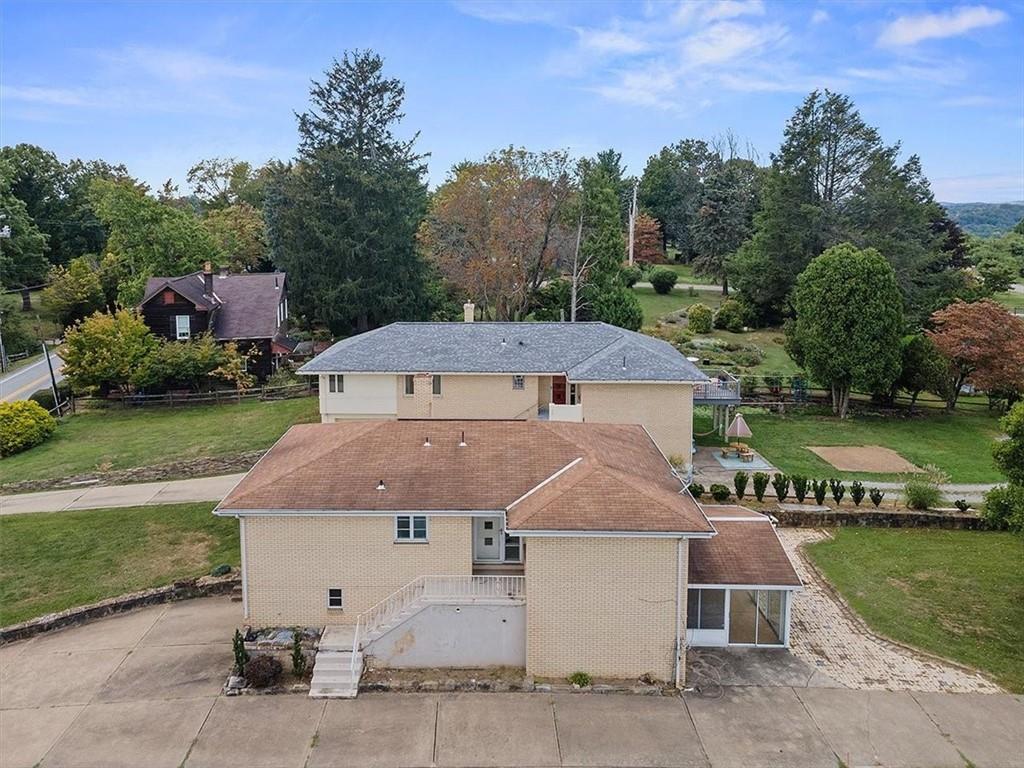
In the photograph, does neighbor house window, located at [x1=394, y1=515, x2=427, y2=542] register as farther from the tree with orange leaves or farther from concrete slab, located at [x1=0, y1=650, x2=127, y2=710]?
the tree with orange leaves

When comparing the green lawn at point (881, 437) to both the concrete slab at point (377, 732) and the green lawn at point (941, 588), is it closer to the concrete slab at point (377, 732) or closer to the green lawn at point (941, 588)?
the green lawn at point (941, 588)

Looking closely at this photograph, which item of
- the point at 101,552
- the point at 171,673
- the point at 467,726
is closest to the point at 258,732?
the point at 171,673

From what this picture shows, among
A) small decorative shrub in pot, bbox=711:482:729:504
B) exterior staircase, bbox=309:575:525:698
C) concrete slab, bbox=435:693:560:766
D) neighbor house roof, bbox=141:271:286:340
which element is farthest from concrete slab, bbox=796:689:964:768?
neighbor house roof, bbox=141:271:286:340

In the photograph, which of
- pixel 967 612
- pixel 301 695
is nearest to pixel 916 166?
pixel 967 612

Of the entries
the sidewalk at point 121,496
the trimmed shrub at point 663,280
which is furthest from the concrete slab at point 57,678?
the trimmed shrub at point 663,280

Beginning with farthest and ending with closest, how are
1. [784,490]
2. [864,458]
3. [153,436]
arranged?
[153,436]
[864,458]
[784,490]

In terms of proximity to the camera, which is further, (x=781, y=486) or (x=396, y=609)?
(x=781, y=486)

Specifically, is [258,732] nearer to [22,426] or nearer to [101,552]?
[101,552]
